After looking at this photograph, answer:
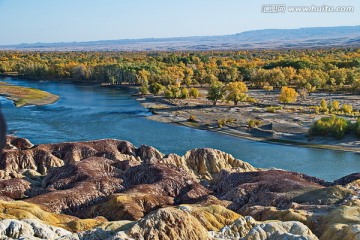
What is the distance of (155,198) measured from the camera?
27.9 m

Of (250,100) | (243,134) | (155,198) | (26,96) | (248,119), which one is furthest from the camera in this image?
(26,96)

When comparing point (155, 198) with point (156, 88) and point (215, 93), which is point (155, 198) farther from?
point (156, 88)

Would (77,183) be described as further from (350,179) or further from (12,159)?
(350,179)

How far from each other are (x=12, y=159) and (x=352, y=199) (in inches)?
1045

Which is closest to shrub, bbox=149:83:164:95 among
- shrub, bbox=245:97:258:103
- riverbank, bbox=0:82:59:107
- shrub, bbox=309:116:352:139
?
riverbank, bbox=0:82:59:107

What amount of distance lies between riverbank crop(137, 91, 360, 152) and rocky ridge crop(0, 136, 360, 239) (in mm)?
23954

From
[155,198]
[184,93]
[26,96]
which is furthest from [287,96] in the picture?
[155,198]

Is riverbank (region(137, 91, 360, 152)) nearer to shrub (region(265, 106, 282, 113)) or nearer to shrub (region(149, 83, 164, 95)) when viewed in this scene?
shrub (region(265, 106, 282, 113))

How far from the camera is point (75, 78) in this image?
429 feet

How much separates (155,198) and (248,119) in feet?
161

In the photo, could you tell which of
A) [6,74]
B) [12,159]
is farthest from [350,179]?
[6,74]

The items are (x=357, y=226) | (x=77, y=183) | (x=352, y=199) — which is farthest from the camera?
(x=77, y=183)

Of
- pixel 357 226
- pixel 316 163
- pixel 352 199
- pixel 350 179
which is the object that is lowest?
pixel 316 163

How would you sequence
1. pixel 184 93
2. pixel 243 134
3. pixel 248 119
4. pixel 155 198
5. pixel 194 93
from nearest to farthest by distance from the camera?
Result: pixel 155 198, pixel 243 134, pixel 248 119, pixel 184 93, pixel 194 93
